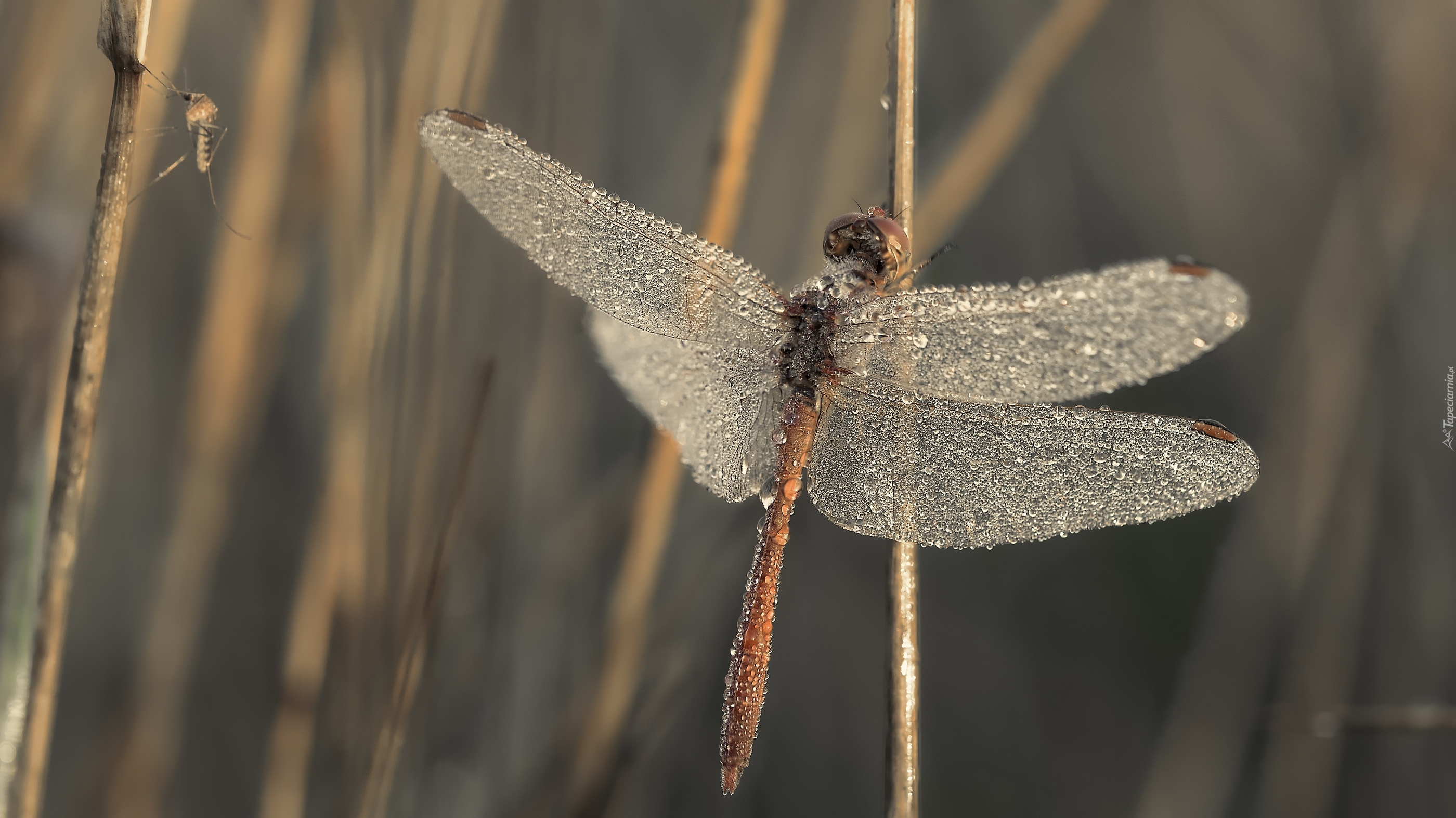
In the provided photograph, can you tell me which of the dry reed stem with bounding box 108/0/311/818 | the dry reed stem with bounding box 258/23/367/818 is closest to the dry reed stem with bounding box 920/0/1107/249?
the dry reed stem with bounding box 258/23/367/818

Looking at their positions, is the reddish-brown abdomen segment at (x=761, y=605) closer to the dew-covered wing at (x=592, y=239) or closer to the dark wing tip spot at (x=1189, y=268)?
the dew-covered wing at (x=592, y=239)

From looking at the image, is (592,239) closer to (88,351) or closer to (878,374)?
(878,374)

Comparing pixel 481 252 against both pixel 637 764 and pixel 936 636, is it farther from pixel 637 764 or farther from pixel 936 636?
pixel 936 636

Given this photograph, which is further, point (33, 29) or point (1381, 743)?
point (1381, 743)

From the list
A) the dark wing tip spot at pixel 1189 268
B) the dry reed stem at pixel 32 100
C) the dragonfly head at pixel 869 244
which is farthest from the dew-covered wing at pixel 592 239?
the dry reed stem at pixel 32 100

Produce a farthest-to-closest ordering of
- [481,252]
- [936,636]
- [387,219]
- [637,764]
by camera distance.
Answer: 1. [936,636]
2. [481,252]
3. [637,764]
4. [387,219]

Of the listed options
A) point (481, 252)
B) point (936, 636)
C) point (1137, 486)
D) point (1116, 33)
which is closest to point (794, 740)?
point (936, 636)

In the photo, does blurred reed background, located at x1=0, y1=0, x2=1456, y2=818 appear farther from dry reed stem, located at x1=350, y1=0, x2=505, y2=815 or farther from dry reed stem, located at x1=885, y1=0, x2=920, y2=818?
dry reed stem, located at x1=885, y1=0, x2=920, y2=818
